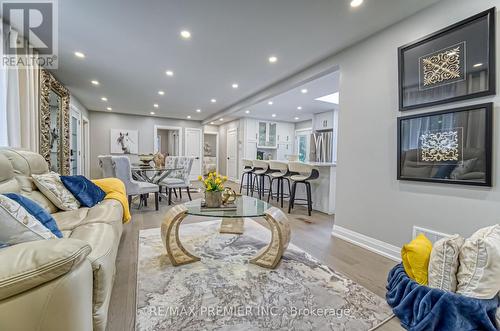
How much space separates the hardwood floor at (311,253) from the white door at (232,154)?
16.5 ft

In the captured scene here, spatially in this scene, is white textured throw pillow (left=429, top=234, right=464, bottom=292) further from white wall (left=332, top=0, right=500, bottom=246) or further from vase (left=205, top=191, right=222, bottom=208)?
vase (left=205, top=191, right=222, bottom=208)

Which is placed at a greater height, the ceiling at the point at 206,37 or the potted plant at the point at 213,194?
the ceiling at the point at 206,37

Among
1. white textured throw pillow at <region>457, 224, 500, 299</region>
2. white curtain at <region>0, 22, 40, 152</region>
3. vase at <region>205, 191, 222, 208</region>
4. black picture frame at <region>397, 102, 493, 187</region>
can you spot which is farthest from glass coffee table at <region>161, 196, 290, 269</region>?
white curtain at <region>0, 22, 40, 152</region>

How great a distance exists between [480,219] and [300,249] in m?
1.59

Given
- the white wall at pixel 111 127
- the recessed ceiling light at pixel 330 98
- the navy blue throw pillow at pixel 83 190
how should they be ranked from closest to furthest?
the navy blue throw pillow at pixel 83 190 < the recessed ceiling light at pixel 330 98 < the white wall at pixel 111 127

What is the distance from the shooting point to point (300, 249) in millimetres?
2535

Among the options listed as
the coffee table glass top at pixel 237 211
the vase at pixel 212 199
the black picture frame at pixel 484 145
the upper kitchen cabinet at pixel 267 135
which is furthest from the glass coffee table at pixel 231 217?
the upper kitchen cabinet at pixel 267 135

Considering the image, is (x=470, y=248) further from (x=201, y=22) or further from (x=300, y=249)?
(x=201, y=22)

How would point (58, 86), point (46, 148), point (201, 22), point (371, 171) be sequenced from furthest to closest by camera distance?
point (58, 86), point (46, 148), point (371, 171), point (201, 22)

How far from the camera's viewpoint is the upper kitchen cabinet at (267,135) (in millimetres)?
8380

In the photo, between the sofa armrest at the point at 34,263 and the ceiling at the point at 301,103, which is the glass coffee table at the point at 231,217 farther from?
the ceiling at the point at 301,103

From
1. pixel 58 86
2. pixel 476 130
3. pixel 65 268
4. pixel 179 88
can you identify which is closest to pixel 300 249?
pixel 476 130

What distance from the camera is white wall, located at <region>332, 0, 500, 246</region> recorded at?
187 cm

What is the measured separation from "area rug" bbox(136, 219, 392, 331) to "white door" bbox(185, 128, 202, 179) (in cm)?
691
